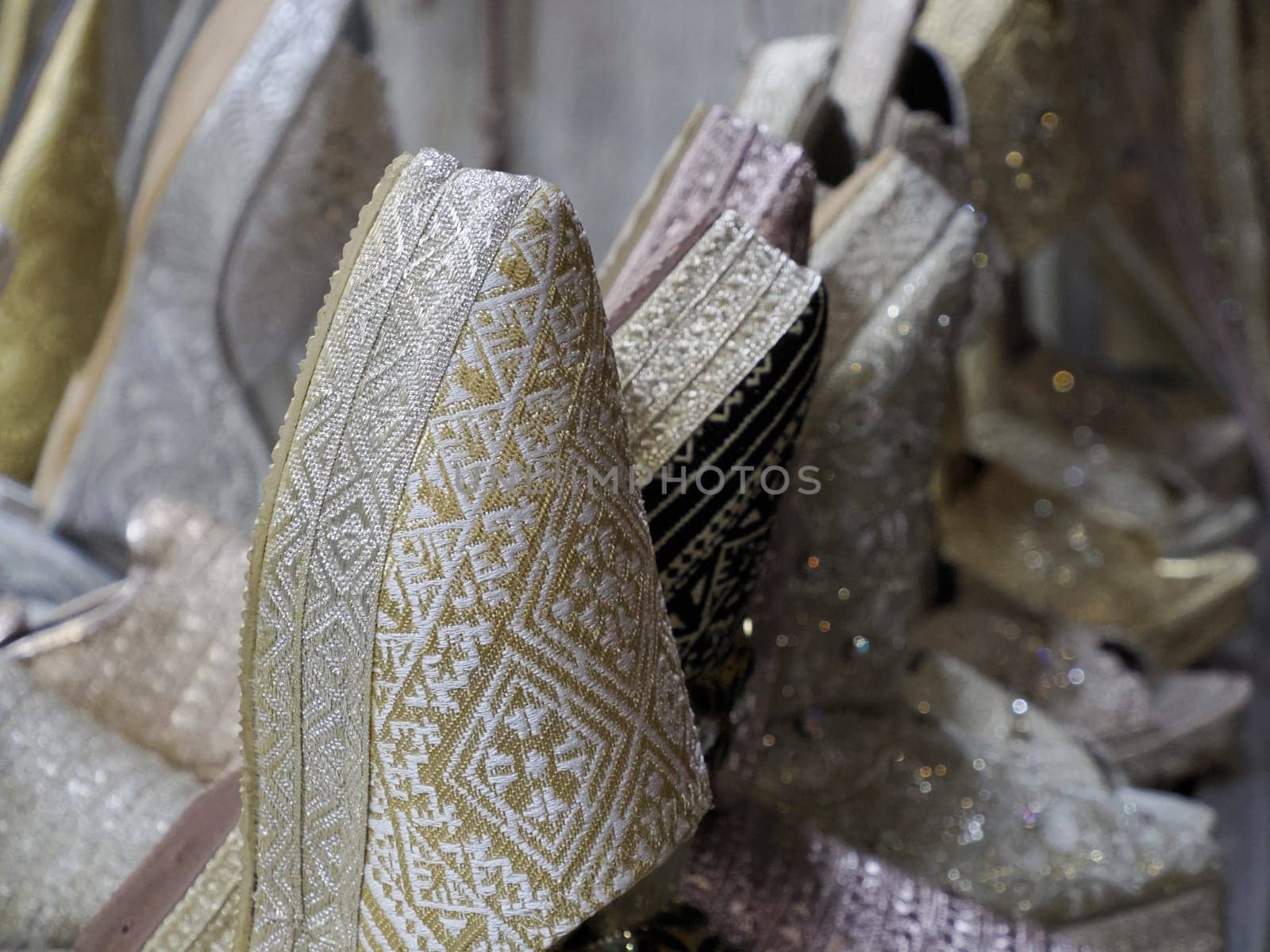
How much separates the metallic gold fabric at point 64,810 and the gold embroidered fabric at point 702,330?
26 centimetres

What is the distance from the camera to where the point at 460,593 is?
34cm

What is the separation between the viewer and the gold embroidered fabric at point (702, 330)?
0.44m

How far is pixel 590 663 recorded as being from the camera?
1.18ft

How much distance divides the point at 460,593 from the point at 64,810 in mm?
272

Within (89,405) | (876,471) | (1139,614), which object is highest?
(876,471)

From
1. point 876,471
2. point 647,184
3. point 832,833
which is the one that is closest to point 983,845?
point 832,833

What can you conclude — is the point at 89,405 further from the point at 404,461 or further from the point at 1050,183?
the point at 1050,183

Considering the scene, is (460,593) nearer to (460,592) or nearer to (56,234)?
(460,592)

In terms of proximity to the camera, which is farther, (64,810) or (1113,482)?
(1113,482)

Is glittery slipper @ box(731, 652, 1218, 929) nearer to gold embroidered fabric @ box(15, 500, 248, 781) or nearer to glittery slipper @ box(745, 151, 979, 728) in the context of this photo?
glittery slipper @ box(745, 151, 979, 728)

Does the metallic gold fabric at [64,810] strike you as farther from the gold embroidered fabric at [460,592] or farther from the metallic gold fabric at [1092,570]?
the metallic gold fabric at [1092,570]

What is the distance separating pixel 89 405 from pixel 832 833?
54 cm

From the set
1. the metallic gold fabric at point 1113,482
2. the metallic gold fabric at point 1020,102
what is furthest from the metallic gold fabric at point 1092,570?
the metallic gold fabric at point 1020,102

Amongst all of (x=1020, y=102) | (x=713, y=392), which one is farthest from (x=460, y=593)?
(x=1020, y=102)
